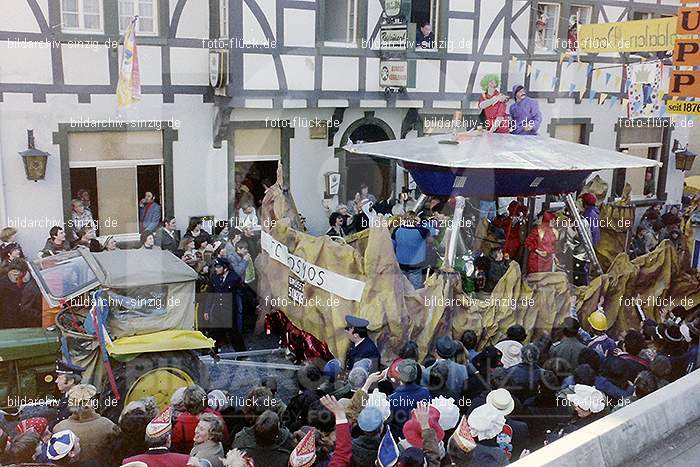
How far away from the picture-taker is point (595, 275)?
9531 millimetres

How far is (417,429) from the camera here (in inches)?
192

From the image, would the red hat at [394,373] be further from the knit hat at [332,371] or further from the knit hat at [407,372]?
the knit hat at [332,371]

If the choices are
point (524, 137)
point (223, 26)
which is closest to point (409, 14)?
point (223, 26)

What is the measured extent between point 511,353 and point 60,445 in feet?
13.0

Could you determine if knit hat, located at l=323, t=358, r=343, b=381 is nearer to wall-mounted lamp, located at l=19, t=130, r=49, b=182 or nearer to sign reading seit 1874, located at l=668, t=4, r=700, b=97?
sign reading seit 1874, located at l=668, t=4, r=700, b=97

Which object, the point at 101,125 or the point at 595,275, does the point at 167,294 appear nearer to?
the point at 101,125

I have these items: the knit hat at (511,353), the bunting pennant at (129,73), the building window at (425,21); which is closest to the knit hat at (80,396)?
the knit hat at (511,353)

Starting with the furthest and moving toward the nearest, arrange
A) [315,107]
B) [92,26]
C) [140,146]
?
[315,107] < [140,146] < [92,26]

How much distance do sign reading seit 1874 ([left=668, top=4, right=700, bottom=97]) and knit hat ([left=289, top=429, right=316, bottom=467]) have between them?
5.27 m

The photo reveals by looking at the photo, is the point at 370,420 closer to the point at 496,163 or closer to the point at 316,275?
the point at 316,275

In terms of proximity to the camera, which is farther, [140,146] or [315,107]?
[315,107]

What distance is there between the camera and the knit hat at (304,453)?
15.1 ft

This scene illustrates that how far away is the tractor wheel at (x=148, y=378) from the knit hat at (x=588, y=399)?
3414mm

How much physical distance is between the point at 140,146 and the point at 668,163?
497 inches
